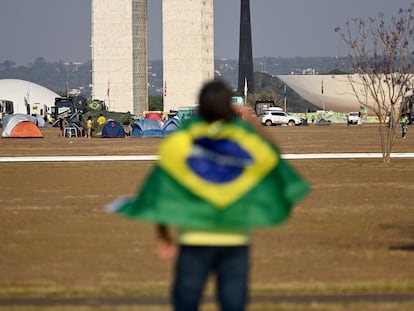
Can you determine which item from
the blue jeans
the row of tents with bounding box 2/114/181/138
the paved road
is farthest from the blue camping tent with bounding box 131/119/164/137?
the blue jeans

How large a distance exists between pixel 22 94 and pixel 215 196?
16949cm

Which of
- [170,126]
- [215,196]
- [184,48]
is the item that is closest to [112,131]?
[170,126]

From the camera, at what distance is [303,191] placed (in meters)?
6.95

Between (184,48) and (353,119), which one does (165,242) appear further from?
(184,48)

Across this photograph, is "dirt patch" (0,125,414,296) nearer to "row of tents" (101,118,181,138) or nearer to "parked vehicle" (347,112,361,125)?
"row of tents" (101,118,181,138)

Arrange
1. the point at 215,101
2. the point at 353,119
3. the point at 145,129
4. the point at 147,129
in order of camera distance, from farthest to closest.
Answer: the point at 353,119 → the point at 145,129 → the point at 147,129 → the point at 215,101

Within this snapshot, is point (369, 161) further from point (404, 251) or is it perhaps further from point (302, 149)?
point (404, 251)

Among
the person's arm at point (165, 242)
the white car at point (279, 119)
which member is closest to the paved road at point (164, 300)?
the person's arm at point (165, 242)

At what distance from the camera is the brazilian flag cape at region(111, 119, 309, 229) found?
683 centimetres

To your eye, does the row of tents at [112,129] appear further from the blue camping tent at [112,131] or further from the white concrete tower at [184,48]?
the white concrete tower at [184,48]

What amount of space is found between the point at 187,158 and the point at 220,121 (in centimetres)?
28

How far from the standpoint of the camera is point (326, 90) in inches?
6777

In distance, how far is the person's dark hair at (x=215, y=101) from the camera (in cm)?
686

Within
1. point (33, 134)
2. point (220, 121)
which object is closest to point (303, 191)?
point (220, 121)
